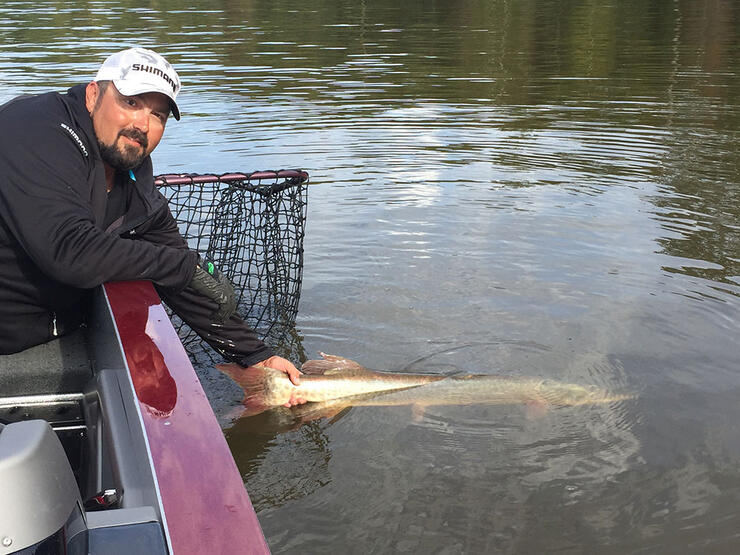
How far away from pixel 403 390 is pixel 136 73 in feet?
7.98

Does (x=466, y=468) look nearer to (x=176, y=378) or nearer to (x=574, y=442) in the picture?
(x=574, y=442)

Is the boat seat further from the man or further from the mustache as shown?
the mustache

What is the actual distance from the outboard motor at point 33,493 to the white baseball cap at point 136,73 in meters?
2.12

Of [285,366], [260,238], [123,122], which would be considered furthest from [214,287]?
[260,238]

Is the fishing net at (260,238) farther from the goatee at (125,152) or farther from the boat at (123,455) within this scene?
the boat at (123,455)

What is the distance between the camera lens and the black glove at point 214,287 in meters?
3.69

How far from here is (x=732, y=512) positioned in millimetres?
3961

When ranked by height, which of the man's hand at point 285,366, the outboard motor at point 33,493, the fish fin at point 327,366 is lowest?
the fish fin at point 327,366

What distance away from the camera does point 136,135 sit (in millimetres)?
3357

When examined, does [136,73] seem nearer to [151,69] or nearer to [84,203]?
[151,69]

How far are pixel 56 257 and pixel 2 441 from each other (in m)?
1.80

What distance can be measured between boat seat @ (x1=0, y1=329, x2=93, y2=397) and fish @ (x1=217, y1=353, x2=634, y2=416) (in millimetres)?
1066

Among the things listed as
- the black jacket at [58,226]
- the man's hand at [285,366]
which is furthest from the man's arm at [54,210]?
the man's hand at [285,366]

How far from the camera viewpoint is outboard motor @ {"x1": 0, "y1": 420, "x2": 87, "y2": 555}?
1.29m
